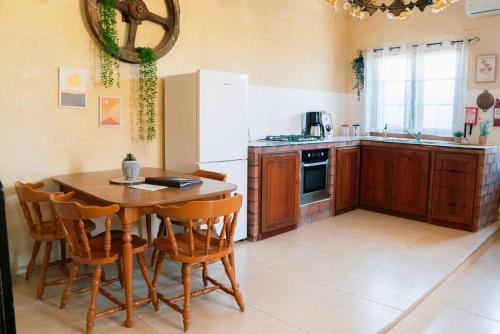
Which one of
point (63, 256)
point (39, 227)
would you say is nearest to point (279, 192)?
point (63, 256)

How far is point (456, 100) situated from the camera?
5.02 meters

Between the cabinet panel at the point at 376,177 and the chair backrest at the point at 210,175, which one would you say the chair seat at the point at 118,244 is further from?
the cabinet panel at the point at 376,177

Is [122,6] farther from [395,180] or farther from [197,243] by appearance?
[395,180]

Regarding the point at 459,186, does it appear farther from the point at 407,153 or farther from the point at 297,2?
the point at 297,2

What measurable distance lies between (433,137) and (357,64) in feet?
5.02

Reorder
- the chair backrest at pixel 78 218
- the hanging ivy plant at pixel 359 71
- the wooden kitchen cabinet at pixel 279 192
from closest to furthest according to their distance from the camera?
1. the chair backrest at pixel 78 218
2. the wooden kitchen cabinet at pixel 279 192
3. the hanging ivy plant at pixel 359 71

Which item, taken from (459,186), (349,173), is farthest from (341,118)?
(459,186)

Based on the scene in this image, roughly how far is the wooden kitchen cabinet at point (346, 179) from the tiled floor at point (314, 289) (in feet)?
2.64

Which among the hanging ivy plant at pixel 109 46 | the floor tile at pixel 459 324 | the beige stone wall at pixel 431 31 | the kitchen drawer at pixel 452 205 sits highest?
the beige stone wall at pixel 431 31

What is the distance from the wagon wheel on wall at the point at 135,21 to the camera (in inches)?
131

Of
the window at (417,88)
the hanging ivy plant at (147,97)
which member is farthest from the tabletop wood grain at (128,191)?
the window at (417,88)

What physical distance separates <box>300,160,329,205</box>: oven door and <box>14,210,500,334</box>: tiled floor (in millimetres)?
454

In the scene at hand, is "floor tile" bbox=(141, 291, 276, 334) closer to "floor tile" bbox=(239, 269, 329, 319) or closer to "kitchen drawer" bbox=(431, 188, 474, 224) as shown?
"floor tile" bbox=(239, 269, 329, 319)

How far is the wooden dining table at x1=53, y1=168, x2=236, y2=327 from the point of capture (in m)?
2.35
